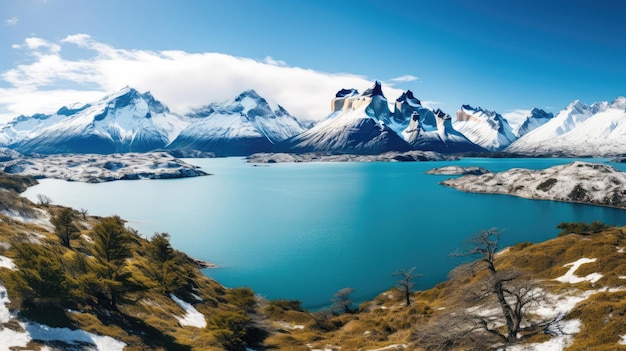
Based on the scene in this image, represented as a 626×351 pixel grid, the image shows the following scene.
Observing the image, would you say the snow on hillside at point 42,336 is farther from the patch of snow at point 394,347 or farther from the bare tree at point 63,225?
the bare tree at point 63,225

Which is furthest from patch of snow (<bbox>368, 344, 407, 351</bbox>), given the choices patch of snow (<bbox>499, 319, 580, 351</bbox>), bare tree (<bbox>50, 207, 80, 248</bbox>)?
bare tree (<bbox>50, 207, 80, 248</bbox>)

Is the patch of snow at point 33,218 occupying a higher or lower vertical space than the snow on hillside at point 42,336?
higher

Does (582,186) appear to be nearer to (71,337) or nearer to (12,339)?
(71,337)

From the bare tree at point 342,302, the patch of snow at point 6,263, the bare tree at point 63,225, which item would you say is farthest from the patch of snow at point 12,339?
the bare tree at point 342,302

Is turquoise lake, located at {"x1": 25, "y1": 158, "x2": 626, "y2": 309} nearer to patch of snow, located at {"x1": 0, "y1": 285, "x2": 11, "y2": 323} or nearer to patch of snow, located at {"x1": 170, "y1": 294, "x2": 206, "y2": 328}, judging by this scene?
patch of snow, located at {"x1": 170, "y1": 294, "x2": 206, "y2": 328}

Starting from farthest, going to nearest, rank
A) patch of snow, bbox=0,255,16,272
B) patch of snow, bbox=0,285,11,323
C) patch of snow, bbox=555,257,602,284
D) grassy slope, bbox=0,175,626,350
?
patch of snow, bbox=555,257,602,284 < patch of snow, bbox=0,255,16,272 < grassy slope, bbox=0,175,626,350 < patch of snow, bbox=0,285,11,323

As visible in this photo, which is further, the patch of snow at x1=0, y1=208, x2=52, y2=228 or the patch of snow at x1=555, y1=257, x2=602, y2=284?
the patch of snow at x1=0, y1=208, x2=52, y2=228

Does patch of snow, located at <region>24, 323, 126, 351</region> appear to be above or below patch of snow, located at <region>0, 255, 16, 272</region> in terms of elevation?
below

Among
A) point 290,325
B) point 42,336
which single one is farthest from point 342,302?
point 42,336
